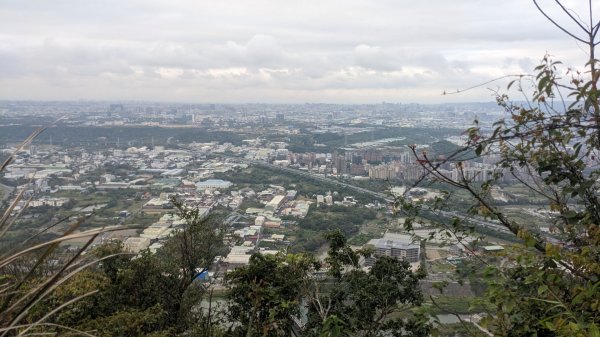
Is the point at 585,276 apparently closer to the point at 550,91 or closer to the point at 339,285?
the point at 550,91

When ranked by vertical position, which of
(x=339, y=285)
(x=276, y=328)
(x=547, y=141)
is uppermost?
(x=547, y=141)

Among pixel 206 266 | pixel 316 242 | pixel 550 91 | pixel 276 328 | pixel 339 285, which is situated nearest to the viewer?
pixel 550 91

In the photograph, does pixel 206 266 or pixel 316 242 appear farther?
pixel 316 242

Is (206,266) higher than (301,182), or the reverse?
(206,266)

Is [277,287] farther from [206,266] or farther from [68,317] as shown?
[68,317]

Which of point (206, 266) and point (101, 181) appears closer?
point (206, 266)

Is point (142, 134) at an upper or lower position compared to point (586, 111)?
lower

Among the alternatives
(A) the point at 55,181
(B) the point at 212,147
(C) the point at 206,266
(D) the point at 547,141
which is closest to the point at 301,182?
(A) the point at 55,181

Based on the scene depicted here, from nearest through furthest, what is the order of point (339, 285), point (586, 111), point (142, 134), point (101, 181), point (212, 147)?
point (586, 111), point (339, 285), point (101, 181), point (212, 147), point (142, 134)

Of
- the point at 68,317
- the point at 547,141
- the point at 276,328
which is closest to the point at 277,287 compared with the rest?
the point at 276,328
